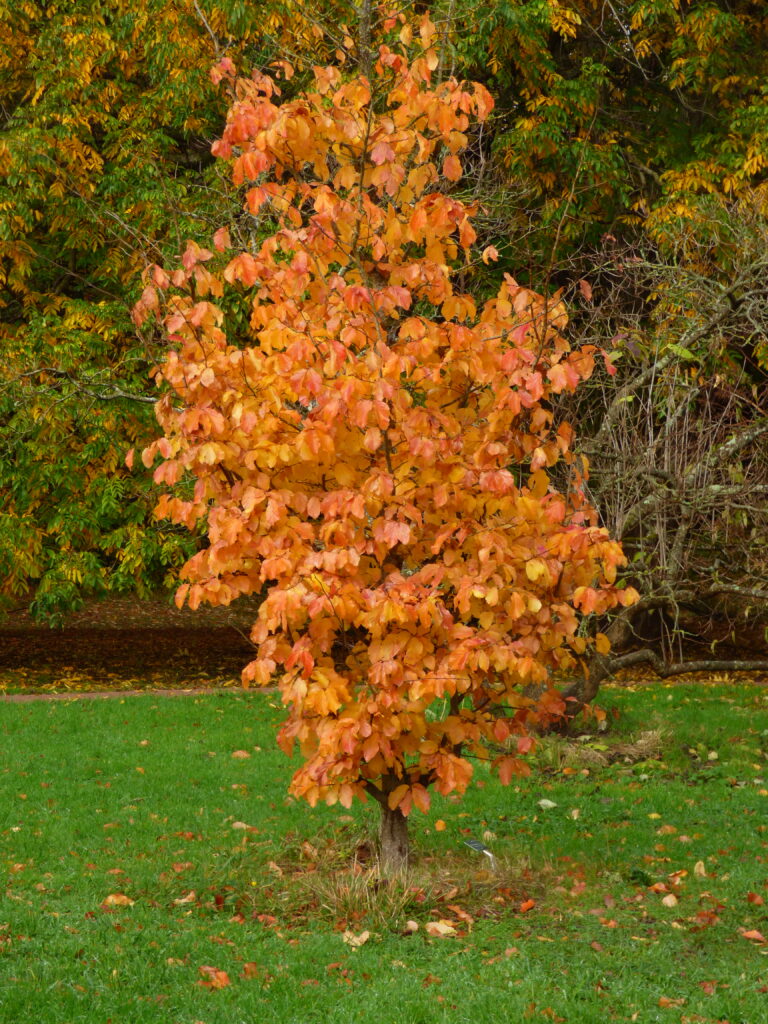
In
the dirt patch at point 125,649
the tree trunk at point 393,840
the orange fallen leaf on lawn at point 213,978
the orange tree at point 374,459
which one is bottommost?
the dirt patch at point 125,649

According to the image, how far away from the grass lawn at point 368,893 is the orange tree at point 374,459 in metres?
0.65

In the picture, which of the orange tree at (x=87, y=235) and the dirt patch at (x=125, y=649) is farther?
the dirt patch at (x=125, y=649)

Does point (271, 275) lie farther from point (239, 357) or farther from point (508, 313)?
point (508, 313)

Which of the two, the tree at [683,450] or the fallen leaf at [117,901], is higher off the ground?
the tree at [683,450]

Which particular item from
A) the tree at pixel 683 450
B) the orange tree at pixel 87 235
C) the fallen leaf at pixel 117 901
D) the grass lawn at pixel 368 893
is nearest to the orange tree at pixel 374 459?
the grass lawn at pixel 368 893

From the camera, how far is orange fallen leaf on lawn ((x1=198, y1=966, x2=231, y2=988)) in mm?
4211

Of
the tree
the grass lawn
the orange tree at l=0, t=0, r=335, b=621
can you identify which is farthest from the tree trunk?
the orange tree at l=0, t=0, r=335, b=621

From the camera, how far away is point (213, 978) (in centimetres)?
425

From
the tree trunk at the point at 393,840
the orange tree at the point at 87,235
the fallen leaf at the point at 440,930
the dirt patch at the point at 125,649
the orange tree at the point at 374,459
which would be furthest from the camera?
the dirt patch at the point at 125,649

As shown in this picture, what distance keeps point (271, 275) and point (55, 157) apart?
744cm

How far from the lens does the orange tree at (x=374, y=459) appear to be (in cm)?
442

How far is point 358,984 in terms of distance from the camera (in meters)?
4.26

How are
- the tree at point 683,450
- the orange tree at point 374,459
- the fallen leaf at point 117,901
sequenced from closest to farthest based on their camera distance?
the orange tree at point 374,459 → the fallen leaf at point 117,901 → the tree at point 683,450

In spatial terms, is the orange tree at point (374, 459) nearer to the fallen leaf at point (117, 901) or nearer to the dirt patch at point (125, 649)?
the fallen leaf at point (117, 901)
